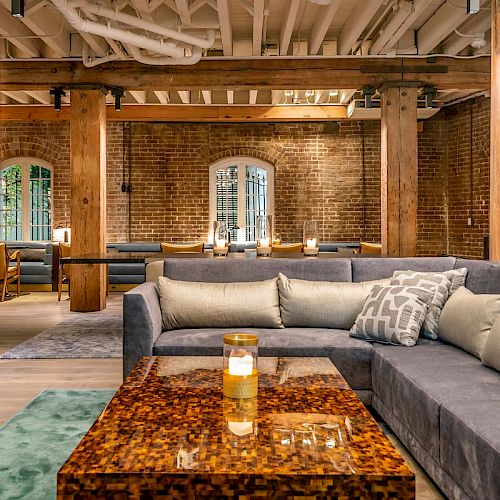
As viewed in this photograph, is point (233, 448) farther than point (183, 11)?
No

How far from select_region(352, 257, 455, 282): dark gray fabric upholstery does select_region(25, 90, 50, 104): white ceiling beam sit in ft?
23.1

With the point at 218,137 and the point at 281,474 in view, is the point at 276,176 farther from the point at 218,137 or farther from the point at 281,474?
the point at 281,474

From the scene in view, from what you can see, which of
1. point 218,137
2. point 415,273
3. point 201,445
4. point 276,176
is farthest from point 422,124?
point 201,445

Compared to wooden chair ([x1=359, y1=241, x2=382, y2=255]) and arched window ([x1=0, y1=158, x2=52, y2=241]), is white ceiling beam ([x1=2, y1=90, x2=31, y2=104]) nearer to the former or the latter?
arched window ([x1=0, y1=158, x2=52, y2=241])

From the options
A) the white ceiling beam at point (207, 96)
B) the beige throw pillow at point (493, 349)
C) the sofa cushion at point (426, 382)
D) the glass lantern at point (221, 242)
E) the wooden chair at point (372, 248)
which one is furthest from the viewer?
the white ceiling beam at point (207, 96)

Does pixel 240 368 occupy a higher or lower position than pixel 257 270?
lower

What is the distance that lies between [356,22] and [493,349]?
14.9ft

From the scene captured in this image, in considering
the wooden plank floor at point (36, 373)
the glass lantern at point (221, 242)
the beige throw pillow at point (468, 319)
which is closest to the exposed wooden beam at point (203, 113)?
the wooden plank floor at point (36, 373)

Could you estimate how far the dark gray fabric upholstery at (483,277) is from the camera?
3.17 metres

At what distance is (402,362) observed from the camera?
9.03 ft

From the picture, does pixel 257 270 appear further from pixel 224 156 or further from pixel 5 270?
pixel 224 156

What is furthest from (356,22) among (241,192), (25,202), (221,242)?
(25,202)

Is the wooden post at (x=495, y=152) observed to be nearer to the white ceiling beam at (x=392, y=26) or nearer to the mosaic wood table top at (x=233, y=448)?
the white ceiling beam at (x=392, y=26)

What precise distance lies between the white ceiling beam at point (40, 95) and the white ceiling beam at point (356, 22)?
479 centimetres
